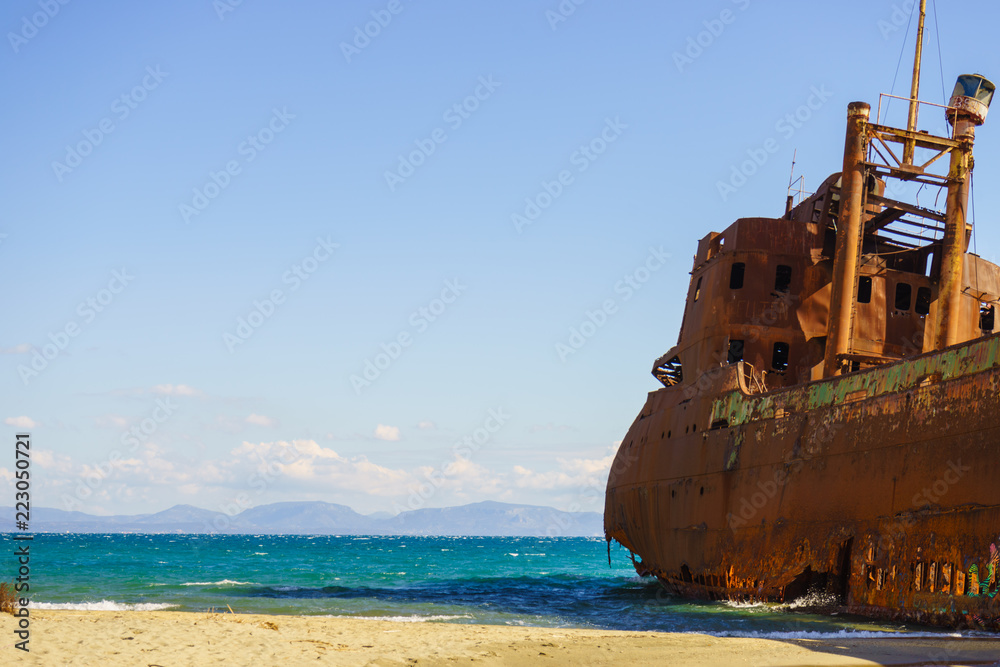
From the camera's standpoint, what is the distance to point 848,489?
48.0ft

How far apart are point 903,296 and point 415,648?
13775 millimetres

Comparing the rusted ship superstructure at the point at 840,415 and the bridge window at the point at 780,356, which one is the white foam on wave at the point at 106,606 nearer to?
the rusted ship superstructure at the point at 840,415

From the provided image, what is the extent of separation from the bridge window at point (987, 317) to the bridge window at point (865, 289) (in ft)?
10.00

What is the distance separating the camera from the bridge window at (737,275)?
21.1 meters

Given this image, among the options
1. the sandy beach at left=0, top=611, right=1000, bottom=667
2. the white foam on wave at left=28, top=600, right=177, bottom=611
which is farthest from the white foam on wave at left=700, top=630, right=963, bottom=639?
the white foam on wave at left=28, top=600, right=177, bottom=611

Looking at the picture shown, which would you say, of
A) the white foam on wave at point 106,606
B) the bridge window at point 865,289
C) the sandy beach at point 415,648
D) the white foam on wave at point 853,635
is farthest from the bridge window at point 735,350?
the white foam on wave at point 106,606

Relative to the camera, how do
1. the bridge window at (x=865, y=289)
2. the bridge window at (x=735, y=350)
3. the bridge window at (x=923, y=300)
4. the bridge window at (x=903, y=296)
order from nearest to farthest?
the bridge window at (x=865, y=289) < the bridge window at (x=903, y=296) < the bridge window at (x=923, y=300) < the bridge window at (x=735, y=350)

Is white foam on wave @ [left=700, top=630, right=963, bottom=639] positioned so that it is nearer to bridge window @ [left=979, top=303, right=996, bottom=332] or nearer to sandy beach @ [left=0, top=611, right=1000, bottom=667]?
sandy beach @ [left=0, top=611, right=1000, bottom=667]

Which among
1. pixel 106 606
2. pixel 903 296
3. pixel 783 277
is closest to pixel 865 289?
pixel 903 296

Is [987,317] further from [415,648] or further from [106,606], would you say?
[106,606]

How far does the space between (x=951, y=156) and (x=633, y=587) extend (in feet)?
56.3

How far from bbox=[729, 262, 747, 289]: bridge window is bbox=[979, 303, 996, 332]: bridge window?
5.42m

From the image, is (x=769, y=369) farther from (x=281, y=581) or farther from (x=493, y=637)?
(x=281, y=581)

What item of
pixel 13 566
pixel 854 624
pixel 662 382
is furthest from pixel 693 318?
pixel 13 566
